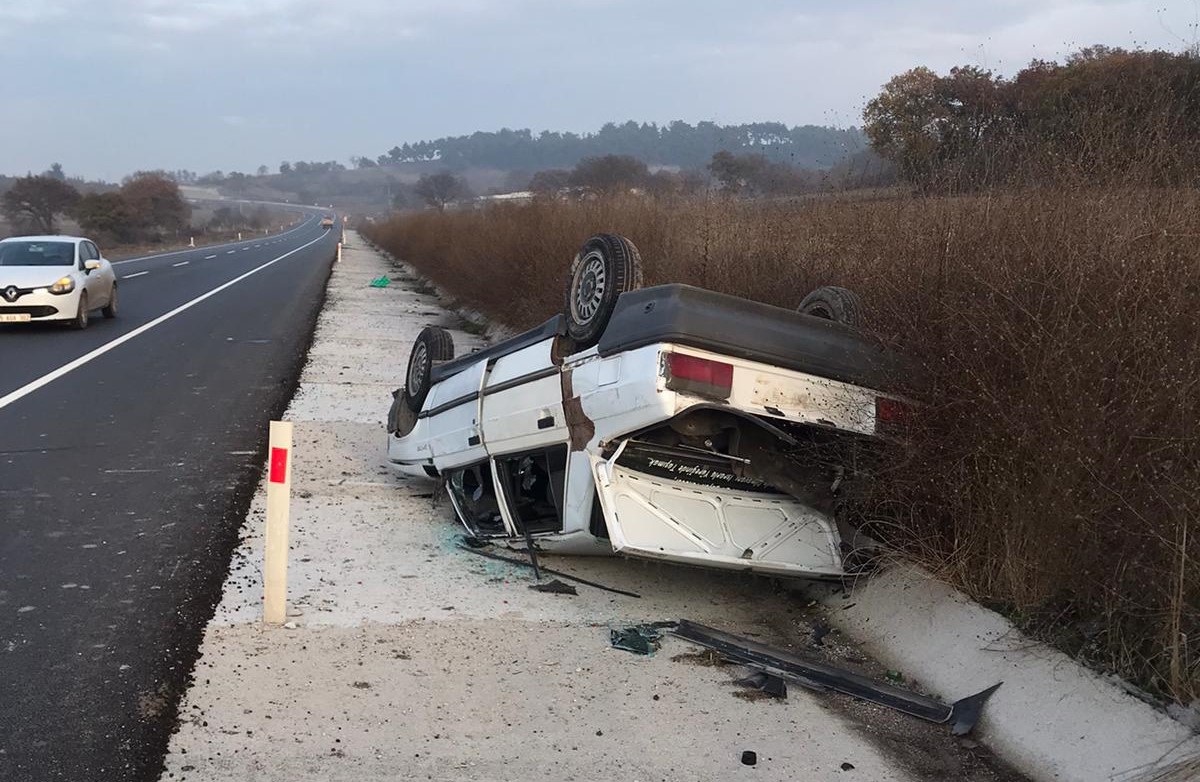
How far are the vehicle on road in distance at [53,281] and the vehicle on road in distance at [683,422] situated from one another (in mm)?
11895

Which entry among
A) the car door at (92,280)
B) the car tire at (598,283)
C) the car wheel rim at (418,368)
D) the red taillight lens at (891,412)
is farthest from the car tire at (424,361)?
the car door at (92,280)

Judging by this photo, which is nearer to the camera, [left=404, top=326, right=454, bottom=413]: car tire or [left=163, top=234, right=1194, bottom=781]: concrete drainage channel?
[left=163, top=234, right=1194, bottom=781]: concrete drainage channel

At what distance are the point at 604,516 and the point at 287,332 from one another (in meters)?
13.6

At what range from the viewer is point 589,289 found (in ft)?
20.3

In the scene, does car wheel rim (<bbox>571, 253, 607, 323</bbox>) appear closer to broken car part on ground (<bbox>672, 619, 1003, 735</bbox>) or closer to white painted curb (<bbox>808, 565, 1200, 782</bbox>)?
broken car part on ground (<bbox>672, 619, 1003, 735</bbox>)

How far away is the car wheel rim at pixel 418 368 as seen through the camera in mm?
7789

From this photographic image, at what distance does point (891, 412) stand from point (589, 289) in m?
1.95

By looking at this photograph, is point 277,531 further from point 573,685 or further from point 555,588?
point 573,685

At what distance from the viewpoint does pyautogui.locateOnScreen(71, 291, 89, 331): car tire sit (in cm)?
1620

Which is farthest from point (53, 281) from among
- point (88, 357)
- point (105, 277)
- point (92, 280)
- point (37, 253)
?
point (88, 357)

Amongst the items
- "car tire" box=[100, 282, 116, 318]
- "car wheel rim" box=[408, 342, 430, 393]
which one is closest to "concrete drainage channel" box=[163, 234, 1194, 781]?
"car wheel rim" box=[408, 342, 430, 393]

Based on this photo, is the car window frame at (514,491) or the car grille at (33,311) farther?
the car grille at (33,311)

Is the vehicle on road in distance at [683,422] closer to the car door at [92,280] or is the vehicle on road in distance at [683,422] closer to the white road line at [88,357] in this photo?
the white road line at [88,357]

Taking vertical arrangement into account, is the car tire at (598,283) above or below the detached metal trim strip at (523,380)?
above
